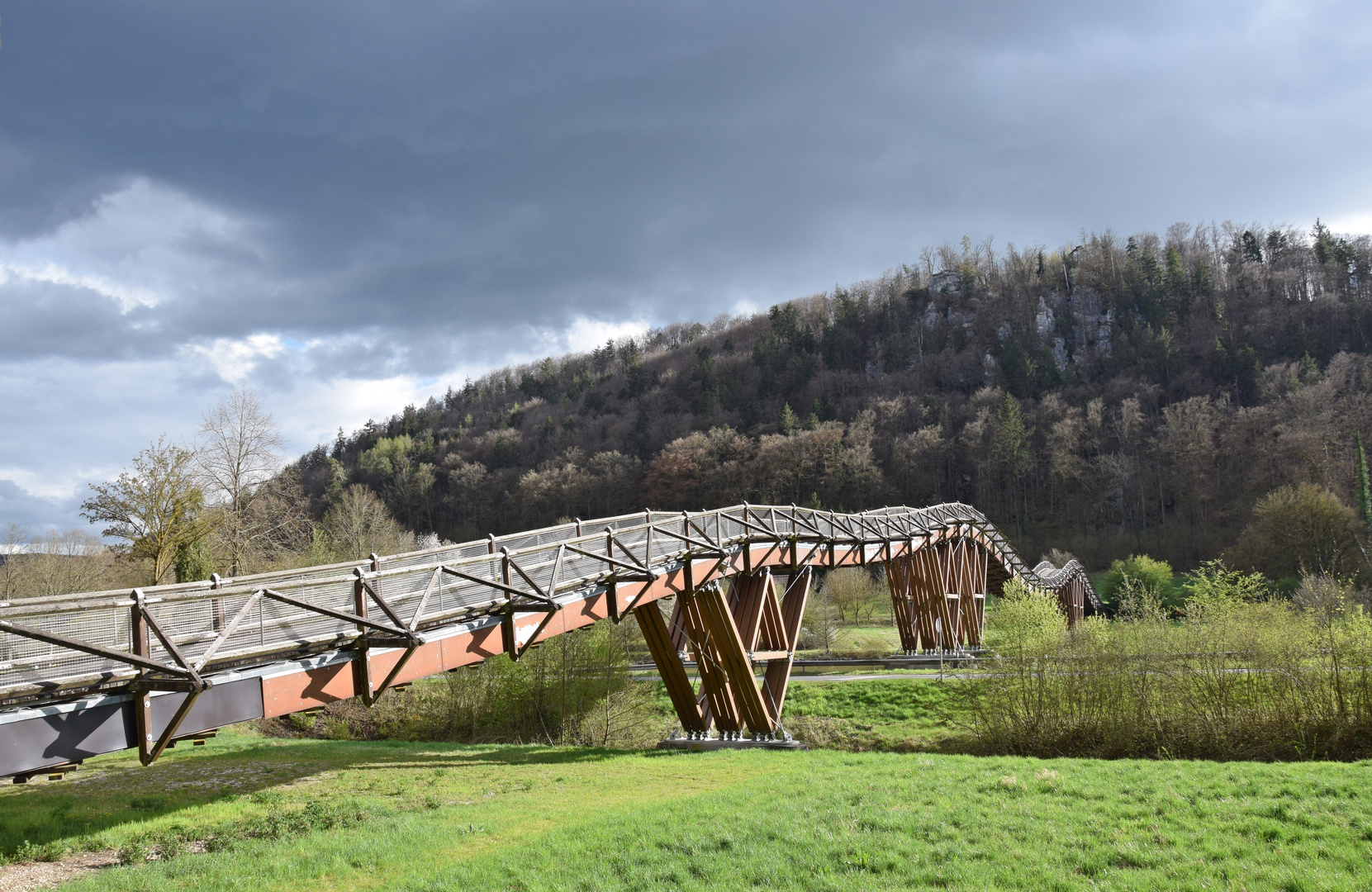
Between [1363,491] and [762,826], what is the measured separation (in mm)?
68283

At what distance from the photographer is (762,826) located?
989 centimetres

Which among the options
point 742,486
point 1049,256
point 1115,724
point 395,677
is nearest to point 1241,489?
point 742,486

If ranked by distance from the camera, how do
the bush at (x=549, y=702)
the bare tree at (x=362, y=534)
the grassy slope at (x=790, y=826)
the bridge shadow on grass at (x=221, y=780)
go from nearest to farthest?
the grassy slope at (x=790, y=826) < the bridge shadow on grass at (x=221, y=780) < the bush at (x=549, y=702) < the bare tree at (x=362, y=534)

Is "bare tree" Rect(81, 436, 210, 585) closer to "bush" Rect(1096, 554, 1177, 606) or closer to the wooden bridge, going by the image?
the wooden bridge

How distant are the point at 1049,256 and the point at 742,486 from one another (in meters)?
81.7

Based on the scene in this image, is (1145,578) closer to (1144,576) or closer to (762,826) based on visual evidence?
(1144,576)

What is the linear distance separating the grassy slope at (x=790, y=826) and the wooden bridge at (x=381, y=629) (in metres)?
2.05

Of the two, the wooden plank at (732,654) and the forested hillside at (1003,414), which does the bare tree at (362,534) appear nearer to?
the wooden plank at (732,654)

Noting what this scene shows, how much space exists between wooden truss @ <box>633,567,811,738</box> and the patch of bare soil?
32.0 feet

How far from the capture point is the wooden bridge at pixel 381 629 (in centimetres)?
755

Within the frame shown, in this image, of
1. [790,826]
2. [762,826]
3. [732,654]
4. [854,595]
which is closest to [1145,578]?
[854,595]

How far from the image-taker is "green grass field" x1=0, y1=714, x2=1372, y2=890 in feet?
26.7

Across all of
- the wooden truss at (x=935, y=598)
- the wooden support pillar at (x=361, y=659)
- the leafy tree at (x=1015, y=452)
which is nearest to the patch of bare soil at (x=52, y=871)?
the wooden support pillar at (x=361, y=659)

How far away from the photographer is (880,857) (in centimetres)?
859
